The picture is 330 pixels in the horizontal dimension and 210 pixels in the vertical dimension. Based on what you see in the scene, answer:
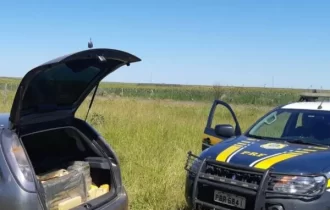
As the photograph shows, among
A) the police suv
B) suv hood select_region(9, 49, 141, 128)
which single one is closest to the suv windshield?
the police suv

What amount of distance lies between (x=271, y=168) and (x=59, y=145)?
2243 millimetres

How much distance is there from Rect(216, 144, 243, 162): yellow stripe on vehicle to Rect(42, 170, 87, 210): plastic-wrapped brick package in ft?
6.11

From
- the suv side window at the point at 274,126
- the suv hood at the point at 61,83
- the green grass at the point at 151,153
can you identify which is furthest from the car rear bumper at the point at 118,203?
the suv side window at the point at 274,126

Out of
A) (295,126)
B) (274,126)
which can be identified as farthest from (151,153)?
(295,126)

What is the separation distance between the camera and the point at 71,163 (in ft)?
13.6

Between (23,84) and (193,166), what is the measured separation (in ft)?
9.59

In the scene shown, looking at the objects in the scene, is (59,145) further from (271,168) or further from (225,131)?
(225,131)

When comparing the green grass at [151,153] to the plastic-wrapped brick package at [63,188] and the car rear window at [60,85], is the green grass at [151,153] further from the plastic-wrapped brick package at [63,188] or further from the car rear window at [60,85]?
the car rear window at [60,85]

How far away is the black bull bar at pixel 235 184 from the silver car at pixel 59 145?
129 cm

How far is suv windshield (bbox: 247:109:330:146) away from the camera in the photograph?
18.6 feet

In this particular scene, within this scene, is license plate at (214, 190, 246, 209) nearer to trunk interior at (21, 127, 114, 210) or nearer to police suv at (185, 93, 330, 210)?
police suv at (185, 93, 330, 210)

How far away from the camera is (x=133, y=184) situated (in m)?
6.73

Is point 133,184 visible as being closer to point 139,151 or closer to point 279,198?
point 139,151

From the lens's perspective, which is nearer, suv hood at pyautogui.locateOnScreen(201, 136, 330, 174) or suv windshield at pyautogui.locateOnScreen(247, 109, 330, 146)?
suv hood at pyautogui.locateOnScreen(201, 136, 330, 174)
